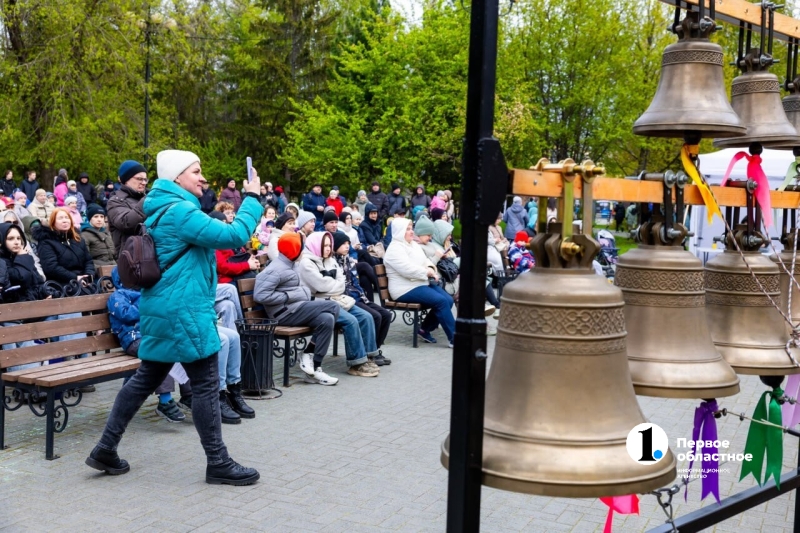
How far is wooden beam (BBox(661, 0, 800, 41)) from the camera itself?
9.95 ft

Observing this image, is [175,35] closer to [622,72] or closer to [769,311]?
[622,72]

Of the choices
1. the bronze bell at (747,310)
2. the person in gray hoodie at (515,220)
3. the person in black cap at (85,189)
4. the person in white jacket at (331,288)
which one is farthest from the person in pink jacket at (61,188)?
the bronze bell at (747,310)

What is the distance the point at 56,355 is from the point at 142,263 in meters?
1.83

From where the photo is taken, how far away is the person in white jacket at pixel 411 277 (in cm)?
1108

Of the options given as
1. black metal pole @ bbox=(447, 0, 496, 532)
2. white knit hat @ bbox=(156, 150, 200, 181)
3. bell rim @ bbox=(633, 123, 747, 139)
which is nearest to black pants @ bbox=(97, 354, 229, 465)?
white knit hat @ bbox=(156, 150, 200, 181)

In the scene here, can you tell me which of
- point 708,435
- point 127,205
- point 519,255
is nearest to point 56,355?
point 127,205

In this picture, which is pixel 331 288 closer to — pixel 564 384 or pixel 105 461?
pixel 105 461

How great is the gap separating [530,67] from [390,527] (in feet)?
97.7

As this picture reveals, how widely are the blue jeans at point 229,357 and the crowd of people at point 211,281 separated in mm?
11

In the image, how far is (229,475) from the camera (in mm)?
5684

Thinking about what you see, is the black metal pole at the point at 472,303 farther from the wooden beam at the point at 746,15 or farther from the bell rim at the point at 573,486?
the wooden beam at the point at 746,15

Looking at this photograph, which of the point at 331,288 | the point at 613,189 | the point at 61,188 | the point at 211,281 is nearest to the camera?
the point at 613,189

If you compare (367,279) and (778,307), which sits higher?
(778,307)
